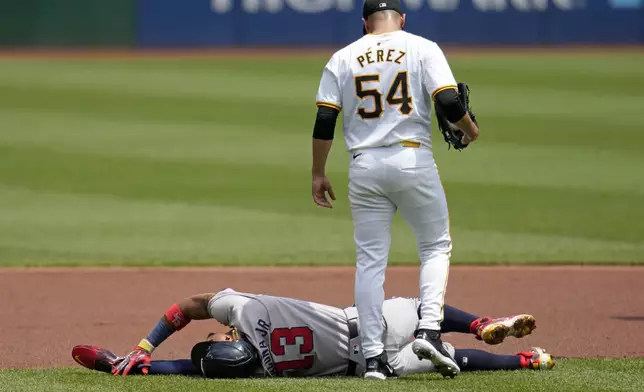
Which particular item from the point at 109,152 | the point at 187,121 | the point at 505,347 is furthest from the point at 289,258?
the point at 187,121

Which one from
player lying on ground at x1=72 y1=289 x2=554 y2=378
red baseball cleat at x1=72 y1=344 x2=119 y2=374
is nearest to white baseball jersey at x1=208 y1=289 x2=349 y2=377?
player lying on ground at x1=72 y1=289 x2=554 y2=378

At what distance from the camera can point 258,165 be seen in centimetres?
1582

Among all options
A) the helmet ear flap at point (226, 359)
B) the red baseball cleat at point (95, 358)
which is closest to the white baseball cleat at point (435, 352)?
the helmet ear flap at point (226, 359)

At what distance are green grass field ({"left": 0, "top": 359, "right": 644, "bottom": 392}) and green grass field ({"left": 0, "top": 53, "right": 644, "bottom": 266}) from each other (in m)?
4.69

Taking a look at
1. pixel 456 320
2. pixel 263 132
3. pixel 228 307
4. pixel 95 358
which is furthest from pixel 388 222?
pixel 263 132

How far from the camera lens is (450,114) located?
18.9 ft

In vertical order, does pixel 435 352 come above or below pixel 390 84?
below

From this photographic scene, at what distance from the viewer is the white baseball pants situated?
228 inches

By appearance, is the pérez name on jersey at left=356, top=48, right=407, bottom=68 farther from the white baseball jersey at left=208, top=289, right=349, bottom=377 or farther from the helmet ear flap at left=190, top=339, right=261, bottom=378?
the helmet ear flap at left=190, top=339, right=261, bottom=378

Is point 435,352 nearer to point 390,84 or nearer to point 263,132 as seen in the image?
point 390,84

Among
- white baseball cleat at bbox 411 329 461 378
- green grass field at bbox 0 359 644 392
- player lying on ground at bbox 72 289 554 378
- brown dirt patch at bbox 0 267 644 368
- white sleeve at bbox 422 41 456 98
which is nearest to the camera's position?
green grass field at bbox 0 359 644 392

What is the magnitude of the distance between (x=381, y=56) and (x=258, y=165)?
10075mm

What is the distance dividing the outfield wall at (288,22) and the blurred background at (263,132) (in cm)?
4

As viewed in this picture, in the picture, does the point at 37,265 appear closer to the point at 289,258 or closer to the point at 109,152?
the point at 289,258
